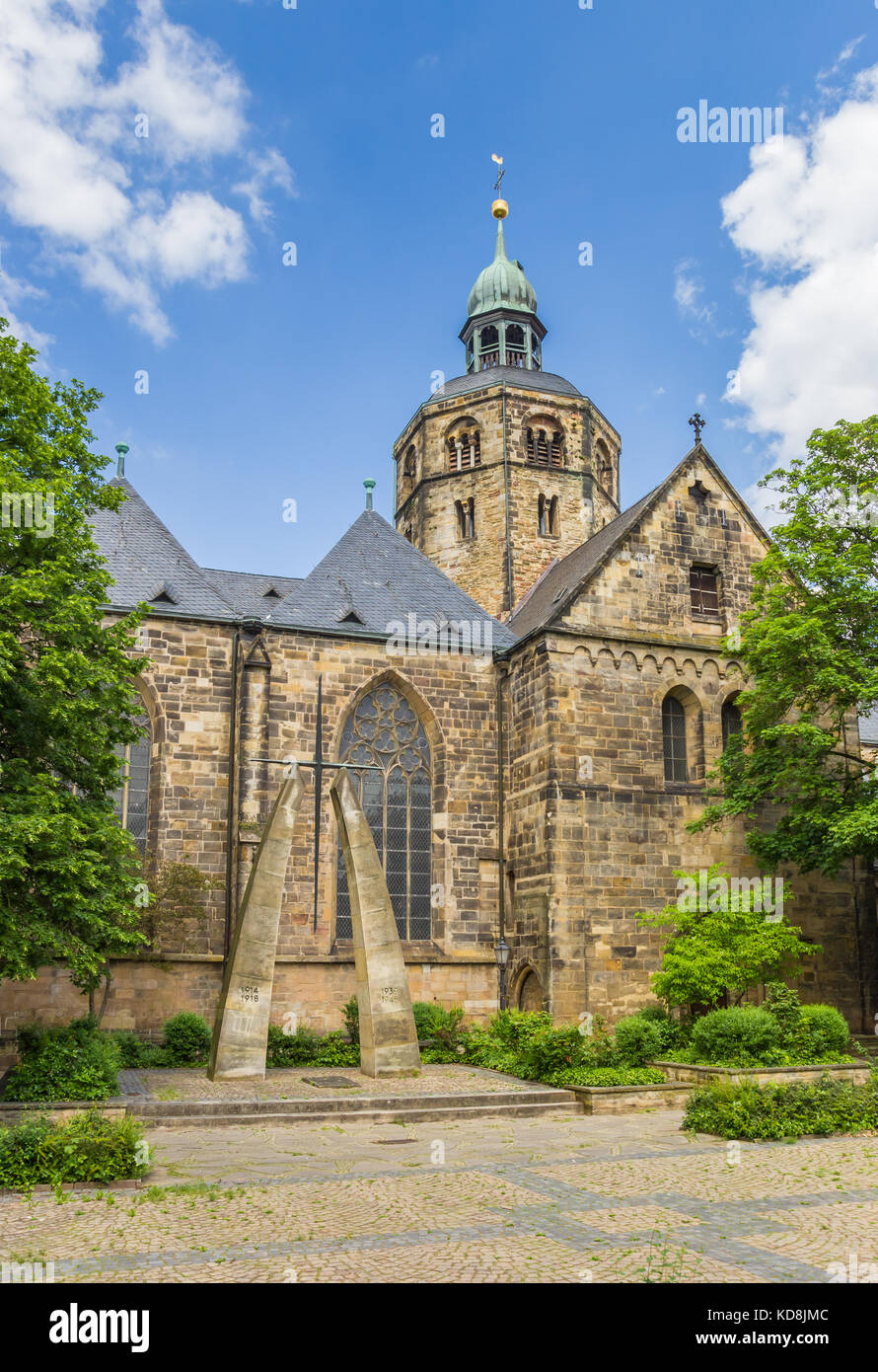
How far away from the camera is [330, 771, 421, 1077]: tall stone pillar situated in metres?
17.7

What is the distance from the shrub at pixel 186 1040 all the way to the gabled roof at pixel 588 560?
33.2 ft

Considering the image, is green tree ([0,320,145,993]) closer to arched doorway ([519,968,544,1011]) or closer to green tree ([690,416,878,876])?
arched doorway ([519,968,544,1011])

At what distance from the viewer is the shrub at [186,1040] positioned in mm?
19734

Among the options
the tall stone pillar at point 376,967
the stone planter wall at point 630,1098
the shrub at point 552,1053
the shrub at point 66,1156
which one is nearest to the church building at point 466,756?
the shrub at point 552,1053

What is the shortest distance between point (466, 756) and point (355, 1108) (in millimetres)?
9976

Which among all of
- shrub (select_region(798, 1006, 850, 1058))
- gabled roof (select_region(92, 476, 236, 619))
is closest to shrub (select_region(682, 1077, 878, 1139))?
shrub (select_region(798, 1006, 850, 1058))

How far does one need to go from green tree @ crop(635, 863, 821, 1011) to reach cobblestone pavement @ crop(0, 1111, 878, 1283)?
5026 mm

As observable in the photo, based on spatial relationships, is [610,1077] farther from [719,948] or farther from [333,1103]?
[333,1103]

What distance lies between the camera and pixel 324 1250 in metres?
8.28

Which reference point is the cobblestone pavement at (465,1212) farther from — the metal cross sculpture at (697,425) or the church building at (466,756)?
the metal cross sculpture at (697,425)

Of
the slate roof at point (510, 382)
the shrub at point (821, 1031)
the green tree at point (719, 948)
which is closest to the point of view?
the shrub at point (821, 1031)

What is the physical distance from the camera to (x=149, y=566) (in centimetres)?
2409

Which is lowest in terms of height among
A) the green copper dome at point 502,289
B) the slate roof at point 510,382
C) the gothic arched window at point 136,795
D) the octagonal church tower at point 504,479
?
the gothic arched window at point 136,795

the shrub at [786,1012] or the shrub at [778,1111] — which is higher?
the shrub at [786,1012]
